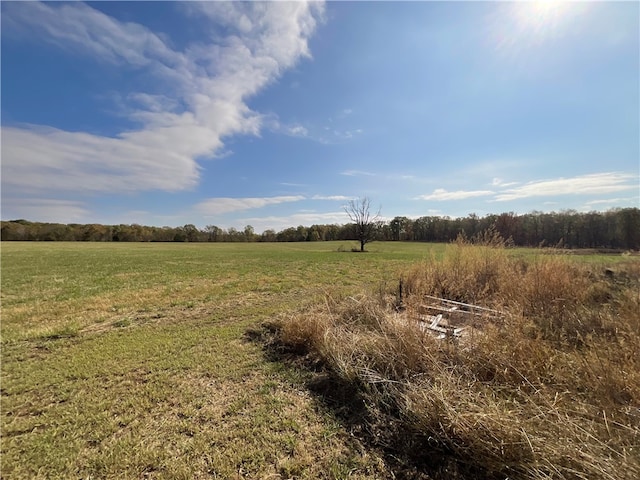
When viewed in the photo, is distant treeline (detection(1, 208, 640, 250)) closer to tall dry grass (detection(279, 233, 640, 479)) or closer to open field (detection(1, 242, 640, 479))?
tall dry grass (detection(279, 233, 640, 479))

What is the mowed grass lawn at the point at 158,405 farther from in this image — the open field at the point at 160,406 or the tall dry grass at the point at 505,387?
the tall dry grass at the point at 505,387

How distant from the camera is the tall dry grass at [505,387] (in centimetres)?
211

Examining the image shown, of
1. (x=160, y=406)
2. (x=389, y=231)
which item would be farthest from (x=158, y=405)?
(x=389, y=231)

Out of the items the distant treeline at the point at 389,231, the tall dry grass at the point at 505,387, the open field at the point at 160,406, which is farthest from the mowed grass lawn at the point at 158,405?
the distant treeline at the point at 389,231

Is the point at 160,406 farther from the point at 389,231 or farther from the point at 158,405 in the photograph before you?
the point at 389,231

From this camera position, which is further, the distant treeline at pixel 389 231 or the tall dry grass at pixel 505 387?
the distant treeline at pixel 389 231

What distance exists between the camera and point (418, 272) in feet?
28.6

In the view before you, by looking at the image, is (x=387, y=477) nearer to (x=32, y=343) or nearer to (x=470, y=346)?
(x=470, y=346)

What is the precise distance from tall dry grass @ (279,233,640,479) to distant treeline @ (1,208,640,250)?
109 feet

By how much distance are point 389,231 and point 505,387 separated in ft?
210

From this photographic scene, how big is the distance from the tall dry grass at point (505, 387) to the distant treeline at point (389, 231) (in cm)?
3316

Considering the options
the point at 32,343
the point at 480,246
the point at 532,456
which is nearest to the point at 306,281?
the point at 480,246

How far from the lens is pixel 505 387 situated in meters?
2.86

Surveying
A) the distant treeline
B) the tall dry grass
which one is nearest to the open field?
the tall dry grass
